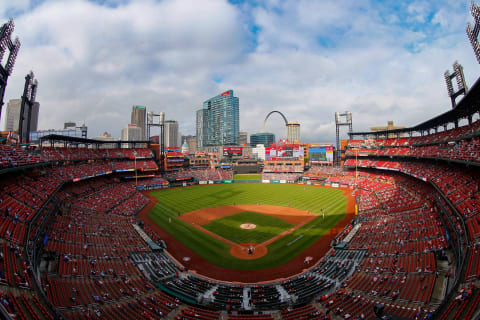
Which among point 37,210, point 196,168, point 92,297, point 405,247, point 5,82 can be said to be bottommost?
point 92,297

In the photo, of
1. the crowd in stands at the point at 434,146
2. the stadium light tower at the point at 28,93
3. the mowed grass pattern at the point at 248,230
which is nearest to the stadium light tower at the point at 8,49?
the stadium light tower at the point at 28,93

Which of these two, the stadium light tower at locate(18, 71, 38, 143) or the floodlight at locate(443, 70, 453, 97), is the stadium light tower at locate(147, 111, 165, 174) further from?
the floodlight at locate(443, 70, 453, 97)

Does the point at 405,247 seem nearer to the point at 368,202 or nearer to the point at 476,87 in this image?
the point at 476,87

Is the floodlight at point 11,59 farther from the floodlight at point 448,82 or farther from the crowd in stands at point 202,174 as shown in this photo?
the floodlight at point 448,82

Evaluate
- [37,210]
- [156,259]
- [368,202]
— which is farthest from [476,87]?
[37,210]

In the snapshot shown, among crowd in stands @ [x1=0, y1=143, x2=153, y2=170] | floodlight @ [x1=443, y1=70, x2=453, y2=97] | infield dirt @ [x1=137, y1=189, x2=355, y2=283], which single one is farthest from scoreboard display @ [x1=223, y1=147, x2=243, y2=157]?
floodlight @ [x1=443, y1=70, x2=453, y2=97]

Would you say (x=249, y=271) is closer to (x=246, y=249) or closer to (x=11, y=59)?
(x=246, y=249)
